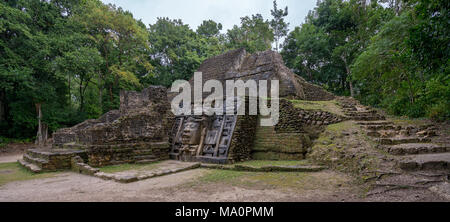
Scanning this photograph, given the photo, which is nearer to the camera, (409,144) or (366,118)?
(409,144)

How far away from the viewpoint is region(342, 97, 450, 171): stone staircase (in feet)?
13.5

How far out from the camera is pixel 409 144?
5.65 meters

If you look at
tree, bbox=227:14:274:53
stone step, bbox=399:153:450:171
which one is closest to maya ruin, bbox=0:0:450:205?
stone step, bbox=399:153:450:171

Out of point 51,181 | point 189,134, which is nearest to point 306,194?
point 189,134

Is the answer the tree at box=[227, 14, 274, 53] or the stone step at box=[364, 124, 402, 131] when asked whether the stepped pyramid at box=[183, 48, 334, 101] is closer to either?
the stone step at box=[364, 124, 402, 131]

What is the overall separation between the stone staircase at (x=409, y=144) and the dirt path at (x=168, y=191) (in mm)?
1401

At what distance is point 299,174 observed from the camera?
5.12 metres

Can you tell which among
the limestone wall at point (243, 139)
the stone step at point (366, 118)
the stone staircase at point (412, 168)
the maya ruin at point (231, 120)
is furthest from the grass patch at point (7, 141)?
the stone step at point (366, 118)

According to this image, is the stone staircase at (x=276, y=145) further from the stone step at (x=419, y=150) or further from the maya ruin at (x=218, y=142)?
the stone step at (x=419, y=150)

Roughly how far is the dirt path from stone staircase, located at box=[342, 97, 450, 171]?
55.2 inches

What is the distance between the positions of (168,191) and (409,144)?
20.4 feet

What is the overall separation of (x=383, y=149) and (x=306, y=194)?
3177 mm

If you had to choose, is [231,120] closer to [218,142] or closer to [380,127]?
[218,142]

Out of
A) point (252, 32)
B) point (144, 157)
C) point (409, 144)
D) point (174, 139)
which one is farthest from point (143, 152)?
point (252, 32)
